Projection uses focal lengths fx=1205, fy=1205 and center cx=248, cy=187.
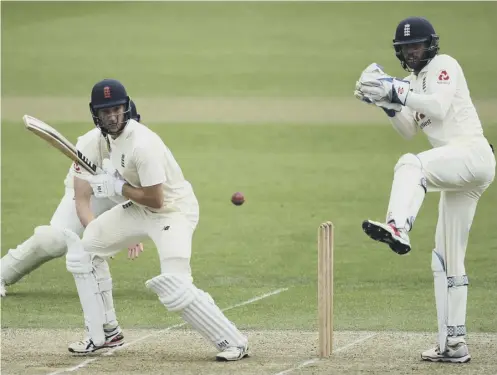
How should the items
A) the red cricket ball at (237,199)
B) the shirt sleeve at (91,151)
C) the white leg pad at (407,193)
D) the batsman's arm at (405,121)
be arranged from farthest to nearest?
1. the red cricket ball at (237,199)
2. the shirt sleeve at (91,151)
3. the batsman's arm at (405,121)
4. the white leg pad at (407,193)

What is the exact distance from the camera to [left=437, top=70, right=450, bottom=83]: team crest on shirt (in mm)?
6930

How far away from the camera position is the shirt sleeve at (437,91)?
22.4 feet

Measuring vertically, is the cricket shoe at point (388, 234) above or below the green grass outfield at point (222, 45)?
below

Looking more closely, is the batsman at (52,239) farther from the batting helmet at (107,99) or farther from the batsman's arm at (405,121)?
the batsman's arm at (405,121)

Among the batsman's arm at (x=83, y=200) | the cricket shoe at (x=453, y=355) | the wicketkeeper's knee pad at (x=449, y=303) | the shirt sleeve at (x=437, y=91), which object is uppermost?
the shirt sleeve at (x=437, y=91)

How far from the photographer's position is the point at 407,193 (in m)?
6.60

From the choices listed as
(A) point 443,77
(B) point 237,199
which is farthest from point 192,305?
(B) point 237,199

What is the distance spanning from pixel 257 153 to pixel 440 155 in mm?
A: 9635

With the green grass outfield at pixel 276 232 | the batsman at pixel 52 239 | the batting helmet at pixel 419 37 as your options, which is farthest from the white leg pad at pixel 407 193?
the batsman at pixel 52 239

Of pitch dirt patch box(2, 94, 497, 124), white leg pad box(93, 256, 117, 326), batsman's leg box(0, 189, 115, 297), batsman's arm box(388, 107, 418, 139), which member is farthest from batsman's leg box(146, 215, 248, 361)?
pitch dirt patch box(2, 94, 497, 124)

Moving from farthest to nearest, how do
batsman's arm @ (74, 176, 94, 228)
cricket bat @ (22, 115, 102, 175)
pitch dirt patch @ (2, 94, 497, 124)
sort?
pitch dirt patch @ (2, 94, 497, 124) → batsman's arm @ (74, 176, 94, 228) → cricket bat @ (22, 115, 102, 175)

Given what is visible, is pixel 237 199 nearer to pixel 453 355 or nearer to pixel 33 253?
pixel 33 253

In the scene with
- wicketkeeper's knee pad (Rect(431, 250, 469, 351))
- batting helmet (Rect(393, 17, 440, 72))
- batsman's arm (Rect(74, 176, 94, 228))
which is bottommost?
wicketkeeper's knee pad (Rect(431, 250, 469, 351))

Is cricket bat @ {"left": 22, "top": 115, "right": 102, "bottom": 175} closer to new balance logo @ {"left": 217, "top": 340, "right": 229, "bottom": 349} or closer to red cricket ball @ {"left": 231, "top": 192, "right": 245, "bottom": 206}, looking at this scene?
new balance logo @ {"left": 217, "top": 340, "right": 229, "bottom": 349}
